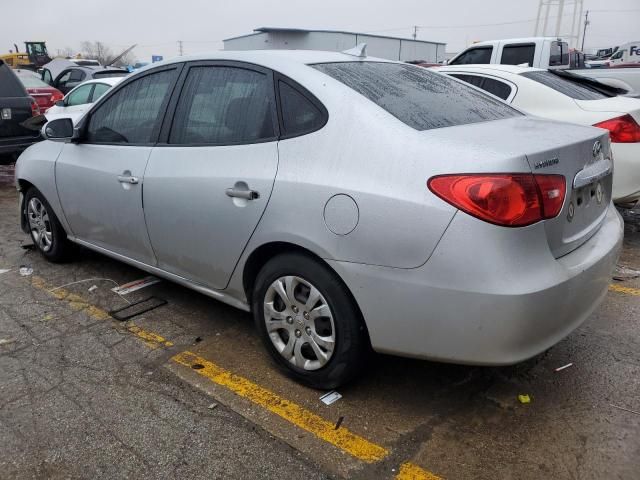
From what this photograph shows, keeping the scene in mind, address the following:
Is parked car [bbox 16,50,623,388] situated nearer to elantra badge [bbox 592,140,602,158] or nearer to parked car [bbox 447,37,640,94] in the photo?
elantra badge [bbox 592,140,602,158]

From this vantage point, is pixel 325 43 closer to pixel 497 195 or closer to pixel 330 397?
pixel 330 397

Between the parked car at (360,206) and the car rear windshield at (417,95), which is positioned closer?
the parked car at (360,206)

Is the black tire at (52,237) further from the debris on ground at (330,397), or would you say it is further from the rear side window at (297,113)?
the debris on ground at (330,397)

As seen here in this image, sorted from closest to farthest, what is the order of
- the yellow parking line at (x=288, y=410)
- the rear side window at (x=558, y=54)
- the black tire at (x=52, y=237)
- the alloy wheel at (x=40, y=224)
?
the yellow parking line at (x=288, y=410) → the black tire at (x=52, y=237) → the alloy wheel at (x=40, y=224) → the rear side window at (x=558, y=54)

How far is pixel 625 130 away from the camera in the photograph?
188 inches

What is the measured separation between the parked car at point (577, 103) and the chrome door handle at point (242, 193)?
348cm

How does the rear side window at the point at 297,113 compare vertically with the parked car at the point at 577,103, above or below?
above

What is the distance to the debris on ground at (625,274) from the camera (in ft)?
14.2

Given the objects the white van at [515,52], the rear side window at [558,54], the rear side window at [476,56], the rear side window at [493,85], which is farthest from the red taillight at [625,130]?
the rear side window at [558,54]

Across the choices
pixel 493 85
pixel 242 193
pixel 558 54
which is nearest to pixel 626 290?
pixel 493 85

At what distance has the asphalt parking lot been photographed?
2344mm

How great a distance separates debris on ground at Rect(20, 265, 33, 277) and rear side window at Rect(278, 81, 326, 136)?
3036mm

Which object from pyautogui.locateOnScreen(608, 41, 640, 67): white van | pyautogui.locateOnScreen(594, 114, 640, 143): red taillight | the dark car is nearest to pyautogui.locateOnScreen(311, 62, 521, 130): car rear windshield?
pyautogui.locateOnScreen(594, 114, 640, 143): red taillight

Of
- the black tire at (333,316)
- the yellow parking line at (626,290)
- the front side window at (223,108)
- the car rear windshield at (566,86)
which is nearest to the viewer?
the black tire at (333,316)
